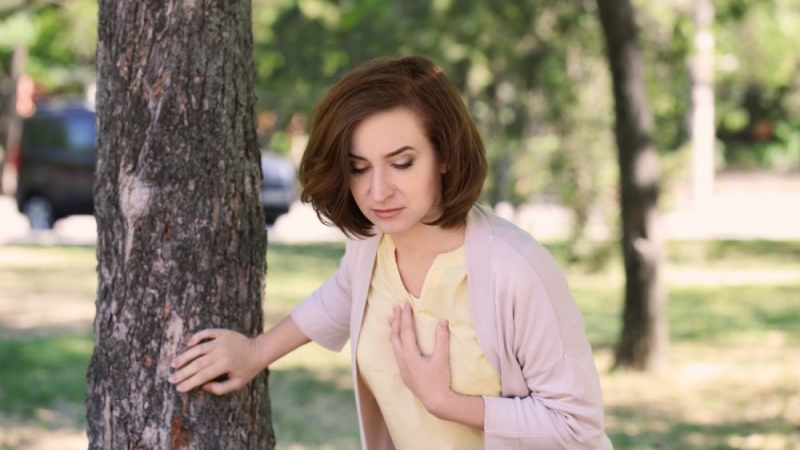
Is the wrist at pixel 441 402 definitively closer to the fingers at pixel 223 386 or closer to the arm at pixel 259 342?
the arm at pixel 259 342

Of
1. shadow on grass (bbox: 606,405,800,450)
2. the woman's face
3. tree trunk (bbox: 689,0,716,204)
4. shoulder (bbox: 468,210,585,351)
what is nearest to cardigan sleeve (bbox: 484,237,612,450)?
shoulder (bbox: 468,210,585,351)

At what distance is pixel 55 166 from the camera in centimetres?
1867

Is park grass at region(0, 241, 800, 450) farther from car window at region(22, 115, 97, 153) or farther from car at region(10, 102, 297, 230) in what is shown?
car window at region(22, 115, 97, 153)

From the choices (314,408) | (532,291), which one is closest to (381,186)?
(532,291)

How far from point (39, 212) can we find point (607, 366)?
Result: 12834mm

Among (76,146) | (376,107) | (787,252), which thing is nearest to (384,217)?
(376,107)

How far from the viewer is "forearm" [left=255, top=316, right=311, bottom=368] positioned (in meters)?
2.84

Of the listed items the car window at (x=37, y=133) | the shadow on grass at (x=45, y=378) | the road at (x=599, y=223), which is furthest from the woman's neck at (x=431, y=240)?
the car window at (x=37, y=133)

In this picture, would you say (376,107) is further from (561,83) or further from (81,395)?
(561,83)

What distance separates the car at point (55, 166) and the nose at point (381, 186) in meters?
16.5

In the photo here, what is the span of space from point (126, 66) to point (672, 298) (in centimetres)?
1051

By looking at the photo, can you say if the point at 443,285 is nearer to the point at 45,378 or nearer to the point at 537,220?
the point at 45,378

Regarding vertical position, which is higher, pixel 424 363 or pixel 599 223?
pixel 424 363

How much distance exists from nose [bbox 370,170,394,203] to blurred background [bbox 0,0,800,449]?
0.80 metres
